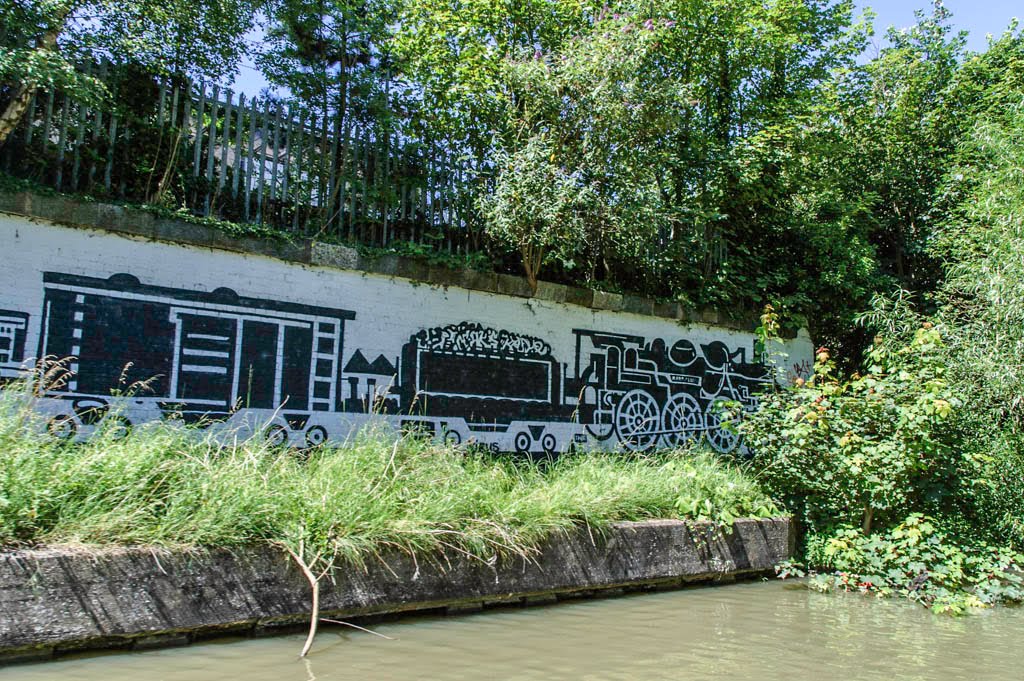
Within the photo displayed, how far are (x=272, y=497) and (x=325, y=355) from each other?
10.7 feet

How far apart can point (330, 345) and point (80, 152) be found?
282 cm

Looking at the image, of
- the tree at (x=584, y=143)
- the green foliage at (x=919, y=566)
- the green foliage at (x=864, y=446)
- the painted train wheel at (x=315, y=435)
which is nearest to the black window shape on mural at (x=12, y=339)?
the painted train wheel at (x=315, y=435)

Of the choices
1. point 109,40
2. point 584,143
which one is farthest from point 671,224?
point 109,40

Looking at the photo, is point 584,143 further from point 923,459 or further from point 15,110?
point 15,110

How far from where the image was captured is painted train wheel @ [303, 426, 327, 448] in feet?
25.5

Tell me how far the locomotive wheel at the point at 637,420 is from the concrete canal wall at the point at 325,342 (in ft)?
0.07

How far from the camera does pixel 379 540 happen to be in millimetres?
5020

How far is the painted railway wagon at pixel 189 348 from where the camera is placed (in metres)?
6.71

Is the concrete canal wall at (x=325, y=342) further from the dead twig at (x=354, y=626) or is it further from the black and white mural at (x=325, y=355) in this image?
the dead twig at (x=354, y=626)

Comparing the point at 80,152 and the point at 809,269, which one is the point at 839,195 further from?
the point at 80,152

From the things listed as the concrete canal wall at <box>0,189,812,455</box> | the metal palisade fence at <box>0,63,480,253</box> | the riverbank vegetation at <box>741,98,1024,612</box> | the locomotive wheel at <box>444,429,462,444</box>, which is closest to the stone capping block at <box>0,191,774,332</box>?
the concrete canal wall at <box>0,189,812,455</box>

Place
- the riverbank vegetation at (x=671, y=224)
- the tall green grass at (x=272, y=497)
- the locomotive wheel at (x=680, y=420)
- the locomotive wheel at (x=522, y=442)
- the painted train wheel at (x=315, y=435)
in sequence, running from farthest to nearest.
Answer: the locomotive wheel at (x=680, y=420)
the locomotive wheel at (x=522, y=442)
the painted train wheel at (x=315, y=435)
the riverbank vegetation at (x=671, y=224)
the tall green grass at (x=272, y=497)

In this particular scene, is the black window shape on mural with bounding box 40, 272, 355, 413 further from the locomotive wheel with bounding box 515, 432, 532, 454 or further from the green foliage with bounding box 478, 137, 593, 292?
the locomotive wheel with bounding box 515, 432, 532, 454

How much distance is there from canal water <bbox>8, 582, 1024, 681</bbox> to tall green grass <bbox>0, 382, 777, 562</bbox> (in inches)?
21.9
